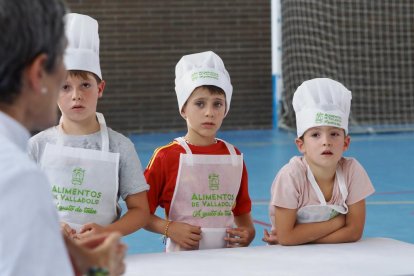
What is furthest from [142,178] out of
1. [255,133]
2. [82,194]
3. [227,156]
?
[255,133]

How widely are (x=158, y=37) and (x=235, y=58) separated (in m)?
1.08

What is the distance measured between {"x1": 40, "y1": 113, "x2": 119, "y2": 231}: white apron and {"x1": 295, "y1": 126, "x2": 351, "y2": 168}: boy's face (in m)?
0.76

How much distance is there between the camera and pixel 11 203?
107 centimetres

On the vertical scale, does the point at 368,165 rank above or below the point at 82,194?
below

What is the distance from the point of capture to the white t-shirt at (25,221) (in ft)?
3.50

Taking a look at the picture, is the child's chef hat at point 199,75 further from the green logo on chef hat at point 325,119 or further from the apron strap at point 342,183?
the apron strap at point 342,183

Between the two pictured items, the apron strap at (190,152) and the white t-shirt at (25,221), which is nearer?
the white t-shirt at (25,221)

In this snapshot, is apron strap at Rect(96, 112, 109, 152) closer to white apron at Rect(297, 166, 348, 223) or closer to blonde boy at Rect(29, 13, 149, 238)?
blonde boy at Rect(29, 13, 149, 238)

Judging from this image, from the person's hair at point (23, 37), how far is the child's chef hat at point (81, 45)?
1821mm

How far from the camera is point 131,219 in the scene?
305 cm

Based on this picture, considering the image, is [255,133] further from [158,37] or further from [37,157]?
[37,157]

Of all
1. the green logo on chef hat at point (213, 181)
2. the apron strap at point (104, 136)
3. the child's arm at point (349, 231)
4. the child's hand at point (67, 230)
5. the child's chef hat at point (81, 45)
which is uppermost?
the child's chef hat at point (81, 45)

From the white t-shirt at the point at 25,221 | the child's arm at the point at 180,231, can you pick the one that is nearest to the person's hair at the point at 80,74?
the child's arm at the point at 180,231

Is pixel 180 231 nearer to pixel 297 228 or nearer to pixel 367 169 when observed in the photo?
pixel 297 228
